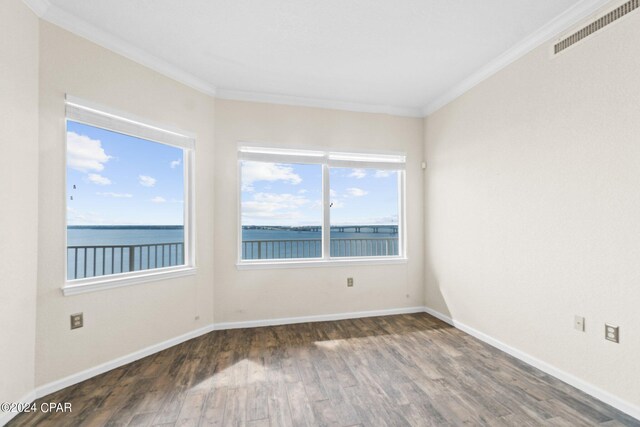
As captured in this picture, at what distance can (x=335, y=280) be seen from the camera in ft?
11.9

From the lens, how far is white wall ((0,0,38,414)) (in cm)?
173

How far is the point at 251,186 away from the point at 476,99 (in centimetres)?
262

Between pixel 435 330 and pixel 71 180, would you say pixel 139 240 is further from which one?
pixel 435 330

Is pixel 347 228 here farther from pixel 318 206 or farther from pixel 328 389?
pixel 328 389

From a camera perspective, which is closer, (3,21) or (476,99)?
(3,21)

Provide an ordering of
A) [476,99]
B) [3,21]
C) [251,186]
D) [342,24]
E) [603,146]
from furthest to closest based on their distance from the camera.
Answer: [251,186]
[476,99]
[342,24]
[603,146]
[3,21]

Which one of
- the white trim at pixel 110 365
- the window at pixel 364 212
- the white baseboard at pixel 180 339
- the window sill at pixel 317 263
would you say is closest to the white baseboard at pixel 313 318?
the white baseboard at pixel 180 339

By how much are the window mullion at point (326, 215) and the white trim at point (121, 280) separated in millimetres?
1510

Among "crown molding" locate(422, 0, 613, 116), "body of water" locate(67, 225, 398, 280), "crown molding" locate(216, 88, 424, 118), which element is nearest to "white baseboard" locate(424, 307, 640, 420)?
"body of water" locate(67, 225, 398, 280)

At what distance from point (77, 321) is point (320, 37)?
2.90 m

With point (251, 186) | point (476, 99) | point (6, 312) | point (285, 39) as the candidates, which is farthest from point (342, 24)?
point (6, 312)

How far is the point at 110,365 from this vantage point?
2.37 meters

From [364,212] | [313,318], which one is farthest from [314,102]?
[313,318]

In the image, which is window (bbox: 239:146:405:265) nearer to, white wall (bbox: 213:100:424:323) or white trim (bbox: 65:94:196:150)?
white wall (bbox: 213:100:424:323)
